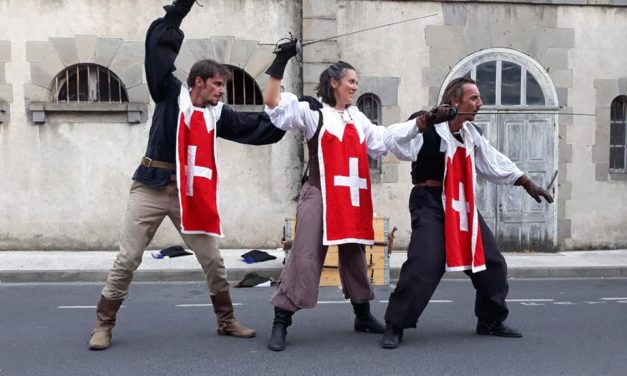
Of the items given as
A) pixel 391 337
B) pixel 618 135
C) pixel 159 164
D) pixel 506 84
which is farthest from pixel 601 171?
pixel 159 164

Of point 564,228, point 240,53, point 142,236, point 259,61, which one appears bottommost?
point 564,228

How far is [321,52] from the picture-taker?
11109mm

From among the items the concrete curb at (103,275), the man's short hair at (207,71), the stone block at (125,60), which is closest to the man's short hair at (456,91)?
the man's short hair at (207,71)

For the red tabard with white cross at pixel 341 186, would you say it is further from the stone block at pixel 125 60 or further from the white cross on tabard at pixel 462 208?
the stone block at pixel 125 60

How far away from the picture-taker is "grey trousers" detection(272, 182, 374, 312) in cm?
485

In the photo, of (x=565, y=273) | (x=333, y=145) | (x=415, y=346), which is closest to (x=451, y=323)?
(x=415, y=346)

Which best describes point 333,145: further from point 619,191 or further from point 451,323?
point 619,191

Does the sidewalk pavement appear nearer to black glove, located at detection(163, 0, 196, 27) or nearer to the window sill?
the window sill

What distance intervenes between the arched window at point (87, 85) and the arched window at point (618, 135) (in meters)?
7.66

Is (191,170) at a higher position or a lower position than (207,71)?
lower

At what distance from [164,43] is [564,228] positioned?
8.76 meters

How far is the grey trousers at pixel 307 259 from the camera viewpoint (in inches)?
191

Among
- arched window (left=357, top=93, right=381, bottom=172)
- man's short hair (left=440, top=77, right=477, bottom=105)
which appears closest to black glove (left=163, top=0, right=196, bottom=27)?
man's short hair (left=440, top=77, right=477, bottom=105)

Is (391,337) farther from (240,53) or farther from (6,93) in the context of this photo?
(6,93)
